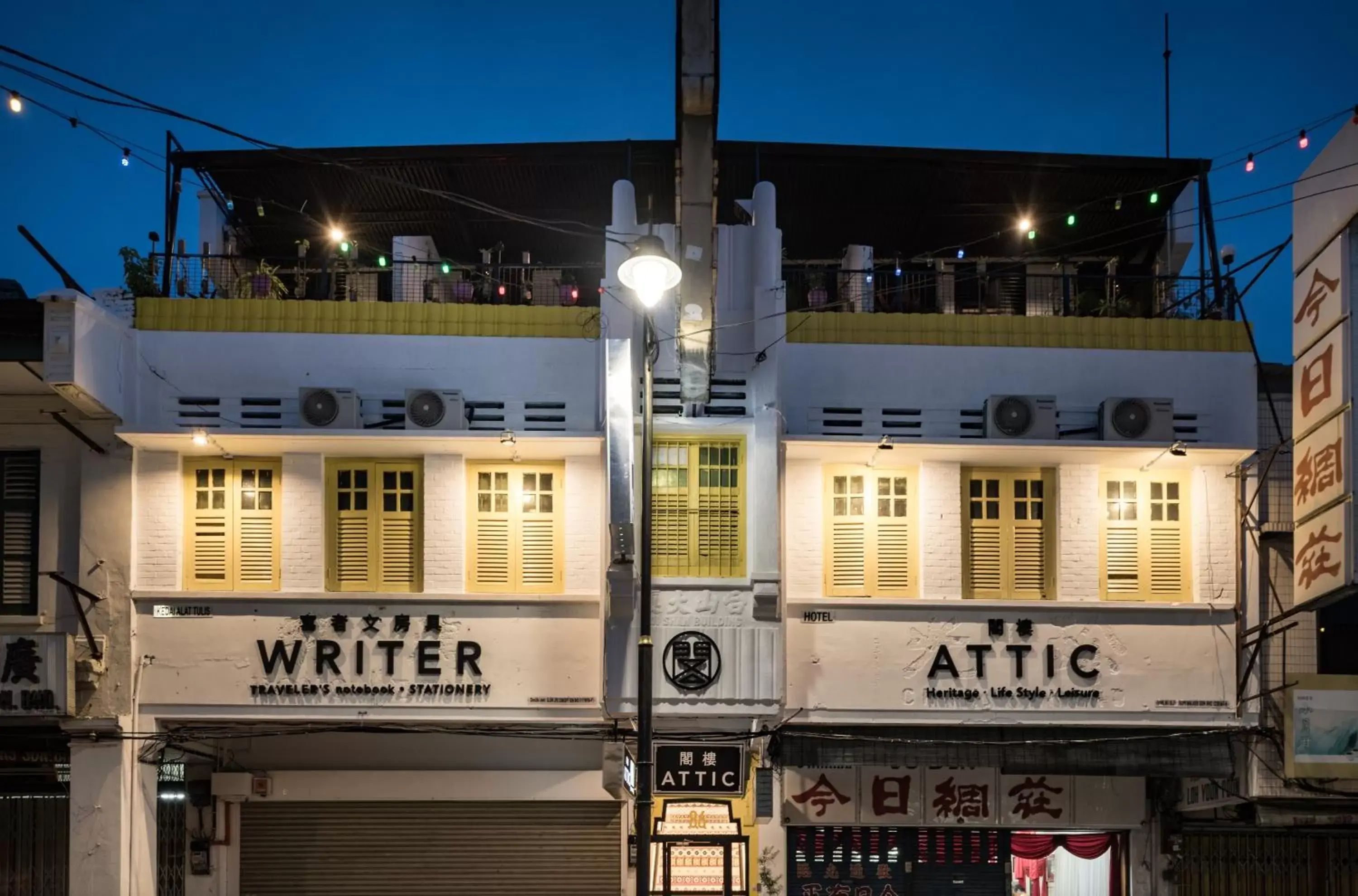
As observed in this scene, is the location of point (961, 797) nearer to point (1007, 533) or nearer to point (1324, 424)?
point (1007, 533)

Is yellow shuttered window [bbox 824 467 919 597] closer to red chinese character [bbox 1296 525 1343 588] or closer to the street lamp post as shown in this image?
red chinese character [bbox 1296 525 1343 588]

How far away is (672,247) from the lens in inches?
687

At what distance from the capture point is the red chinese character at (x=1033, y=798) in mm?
19594

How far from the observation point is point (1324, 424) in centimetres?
1535

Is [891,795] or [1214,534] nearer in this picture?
[1214,534]

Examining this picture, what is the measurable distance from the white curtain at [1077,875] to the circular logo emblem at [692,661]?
24.2 ft

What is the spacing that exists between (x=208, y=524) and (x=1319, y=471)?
1440 centimetres

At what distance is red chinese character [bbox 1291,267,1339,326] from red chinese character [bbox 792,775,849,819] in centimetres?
931

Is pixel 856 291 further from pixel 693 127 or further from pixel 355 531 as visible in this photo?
pixel 355 531

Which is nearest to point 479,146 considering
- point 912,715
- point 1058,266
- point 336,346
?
point 336,346

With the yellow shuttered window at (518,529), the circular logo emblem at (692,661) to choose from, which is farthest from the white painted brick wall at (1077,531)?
the yellow shuttered window at (518,529)

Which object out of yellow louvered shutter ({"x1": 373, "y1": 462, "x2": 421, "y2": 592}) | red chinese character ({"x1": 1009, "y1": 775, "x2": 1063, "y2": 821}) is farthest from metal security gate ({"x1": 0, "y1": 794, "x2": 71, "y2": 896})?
red chinese character ({"x1": 1009, "y1": 775, "x2": 1063, "y2": 821})

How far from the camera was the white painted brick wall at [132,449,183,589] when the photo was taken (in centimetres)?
1730

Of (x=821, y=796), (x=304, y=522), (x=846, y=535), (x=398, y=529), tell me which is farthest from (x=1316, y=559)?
(x=304, y=522)
